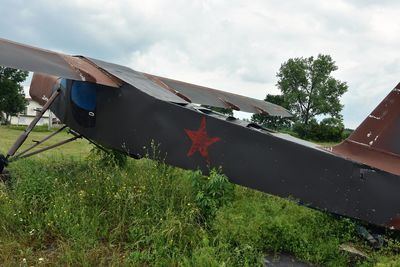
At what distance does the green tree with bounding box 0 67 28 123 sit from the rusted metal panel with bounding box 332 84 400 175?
52379 millimetres

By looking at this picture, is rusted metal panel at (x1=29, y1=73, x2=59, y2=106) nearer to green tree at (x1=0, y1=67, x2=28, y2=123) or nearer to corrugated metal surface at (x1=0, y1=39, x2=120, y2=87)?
corrugated metal surface at (x1=0, y1=39, x2=120, y2=87)

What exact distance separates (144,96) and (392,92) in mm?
3409

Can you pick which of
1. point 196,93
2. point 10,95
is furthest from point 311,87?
point 196,93

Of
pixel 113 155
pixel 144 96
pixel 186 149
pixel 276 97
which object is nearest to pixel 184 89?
pixel 113 155

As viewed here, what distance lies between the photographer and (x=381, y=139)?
197 inches

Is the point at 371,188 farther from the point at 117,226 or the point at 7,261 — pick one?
the point at 7,261

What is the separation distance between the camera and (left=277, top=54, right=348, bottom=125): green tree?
55.0 metres

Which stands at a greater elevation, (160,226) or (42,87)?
(42,87)

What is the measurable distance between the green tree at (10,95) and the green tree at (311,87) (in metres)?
35.0

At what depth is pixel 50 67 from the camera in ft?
20.0

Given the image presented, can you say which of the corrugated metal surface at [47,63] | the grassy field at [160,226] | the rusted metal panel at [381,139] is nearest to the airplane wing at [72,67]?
the corrugated metal surface at [47,63]

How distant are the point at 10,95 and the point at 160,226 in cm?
5290

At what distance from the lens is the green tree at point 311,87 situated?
5500 centimetres

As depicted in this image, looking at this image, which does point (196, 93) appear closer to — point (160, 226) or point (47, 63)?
point (47, 63)
